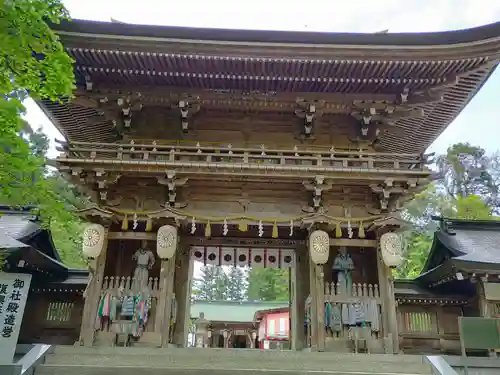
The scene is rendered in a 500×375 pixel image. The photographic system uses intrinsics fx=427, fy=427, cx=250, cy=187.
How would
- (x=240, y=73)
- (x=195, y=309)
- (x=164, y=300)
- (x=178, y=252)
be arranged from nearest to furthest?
(x=164, y=300), (x=240, y=73), (x=178, y=252), (x=195, y=309)

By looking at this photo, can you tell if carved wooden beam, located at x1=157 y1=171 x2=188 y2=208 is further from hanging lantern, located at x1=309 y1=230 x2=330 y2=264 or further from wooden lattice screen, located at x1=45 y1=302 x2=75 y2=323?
wooden lattice screen, located at x1=45 y1=302 x2=75 y2=323

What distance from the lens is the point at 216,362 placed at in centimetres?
758

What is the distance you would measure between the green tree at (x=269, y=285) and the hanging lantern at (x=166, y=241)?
3181 cm

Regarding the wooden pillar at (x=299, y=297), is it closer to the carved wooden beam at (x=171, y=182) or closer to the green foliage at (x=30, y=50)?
the carved wooden beam at (x=171, y=182)

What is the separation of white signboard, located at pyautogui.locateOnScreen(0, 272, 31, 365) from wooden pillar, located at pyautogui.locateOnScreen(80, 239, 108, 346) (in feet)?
4.65

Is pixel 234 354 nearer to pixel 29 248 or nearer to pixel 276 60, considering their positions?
pixel 29 248

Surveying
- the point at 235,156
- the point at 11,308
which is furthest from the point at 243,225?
the point at 11,308

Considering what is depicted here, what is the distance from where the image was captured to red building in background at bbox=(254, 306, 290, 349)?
23.7 metres

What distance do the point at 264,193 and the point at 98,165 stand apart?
3.82 m

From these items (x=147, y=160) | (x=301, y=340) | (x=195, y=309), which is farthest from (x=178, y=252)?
(x=195, y=309)

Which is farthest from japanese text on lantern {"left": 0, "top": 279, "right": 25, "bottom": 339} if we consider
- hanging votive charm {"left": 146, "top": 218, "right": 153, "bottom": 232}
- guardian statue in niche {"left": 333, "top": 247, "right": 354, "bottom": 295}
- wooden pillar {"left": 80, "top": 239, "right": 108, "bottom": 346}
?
guardian statue in niche {"left": 333, "top": 247, "right": 354, "bottom": 295}

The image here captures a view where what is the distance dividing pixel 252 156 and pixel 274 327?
17027 mm

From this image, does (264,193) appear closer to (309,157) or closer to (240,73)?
(309,157)

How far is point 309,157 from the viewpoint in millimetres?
9609
